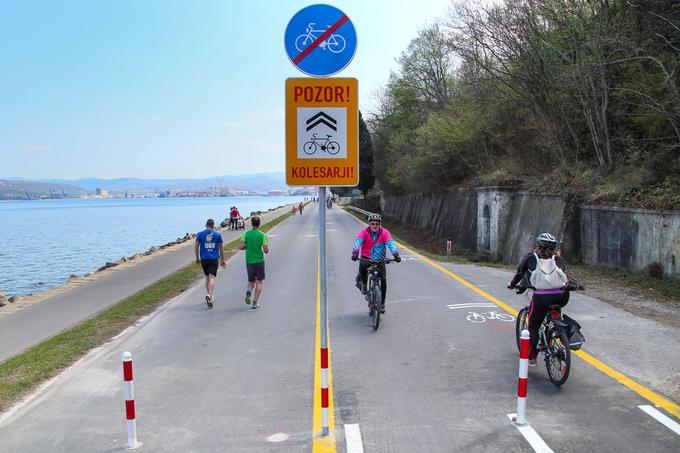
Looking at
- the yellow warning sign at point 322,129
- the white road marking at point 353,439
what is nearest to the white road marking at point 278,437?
the white road marking at point 353,439

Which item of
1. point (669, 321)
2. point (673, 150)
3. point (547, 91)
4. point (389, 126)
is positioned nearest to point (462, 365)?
point (669, 321)

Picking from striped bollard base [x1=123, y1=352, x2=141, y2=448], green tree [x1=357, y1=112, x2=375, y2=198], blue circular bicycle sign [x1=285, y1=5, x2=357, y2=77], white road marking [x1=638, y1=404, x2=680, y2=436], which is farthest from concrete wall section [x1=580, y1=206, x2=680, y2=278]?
green tree [x1=357, y1=112, x2=375, y2=198]

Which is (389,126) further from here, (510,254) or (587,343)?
(587,343)

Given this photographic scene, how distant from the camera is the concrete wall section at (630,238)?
11.7m

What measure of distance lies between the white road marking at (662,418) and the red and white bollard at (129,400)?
4919 mm

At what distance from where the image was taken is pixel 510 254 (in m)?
21.6

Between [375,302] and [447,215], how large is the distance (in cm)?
2699

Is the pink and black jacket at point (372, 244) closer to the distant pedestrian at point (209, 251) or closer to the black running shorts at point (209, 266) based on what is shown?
the distant pedestrian at point (209, 251)

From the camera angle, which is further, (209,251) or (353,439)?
(209,251)

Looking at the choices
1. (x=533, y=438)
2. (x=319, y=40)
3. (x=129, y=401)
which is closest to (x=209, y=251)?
(x=129, y=401)

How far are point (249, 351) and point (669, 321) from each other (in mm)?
7096

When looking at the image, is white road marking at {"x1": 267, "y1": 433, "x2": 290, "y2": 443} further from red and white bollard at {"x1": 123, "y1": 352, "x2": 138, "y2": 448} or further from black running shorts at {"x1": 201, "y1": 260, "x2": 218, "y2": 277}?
black running shorts at {"x1": 201, "y1": 260, "x2": 218, "y2": 277}

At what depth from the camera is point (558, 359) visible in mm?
6000

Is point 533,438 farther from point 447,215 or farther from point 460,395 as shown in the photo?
point 447,215
